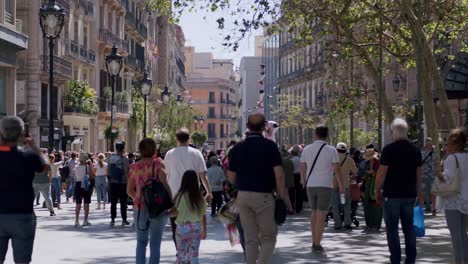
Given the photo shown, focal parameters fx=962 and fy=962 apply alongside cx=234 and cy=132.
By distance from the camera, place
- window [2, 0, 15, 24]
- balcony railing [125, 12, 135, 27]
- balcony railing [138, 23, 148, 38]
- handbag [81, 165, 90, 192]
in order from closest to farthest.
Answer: handbag [81, 165, 90, 192], window [2, 0, 15, 24], balcony railing [125, 12, 135, 27], balcony railing [138, 23, 148, 38]

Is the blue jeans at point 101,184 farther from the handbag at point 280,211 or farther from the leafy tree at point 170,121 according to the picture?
the leafy tree at point 170,121

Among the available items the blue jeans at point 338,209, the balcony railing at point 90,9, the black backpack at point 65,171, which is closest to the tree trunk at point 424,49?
the blue jeans at point 338,209

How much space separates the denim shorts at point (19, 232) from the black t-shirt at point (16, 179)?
0.18 ft

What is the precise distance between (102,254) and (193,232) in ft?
12.6

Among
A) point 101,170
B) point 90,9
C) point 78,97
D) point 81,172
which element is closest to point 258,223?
point 81,172

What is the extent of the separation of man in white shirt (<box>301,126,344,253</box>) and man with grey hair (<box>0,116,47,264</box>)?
6.03 metres

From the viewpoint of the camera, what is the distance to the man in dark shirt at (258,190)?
10281mm

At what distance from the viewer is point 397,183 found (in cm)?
1145

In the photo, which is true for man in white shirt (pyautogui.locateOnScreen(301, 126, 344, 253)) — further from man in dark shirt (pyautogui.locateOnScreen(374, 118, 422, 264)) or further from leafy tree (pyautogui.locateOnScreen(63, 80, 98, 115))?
leafy tree (pyautogui.locateOnScreen(63, 80, 98, 115))

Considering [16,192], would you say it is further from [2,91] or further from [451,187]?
[2,91]

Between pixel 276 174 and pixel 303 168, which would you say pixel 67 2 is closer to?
pixel 303 168

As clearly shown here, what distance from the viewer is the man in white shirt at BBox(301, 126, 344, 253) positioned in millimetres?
13961

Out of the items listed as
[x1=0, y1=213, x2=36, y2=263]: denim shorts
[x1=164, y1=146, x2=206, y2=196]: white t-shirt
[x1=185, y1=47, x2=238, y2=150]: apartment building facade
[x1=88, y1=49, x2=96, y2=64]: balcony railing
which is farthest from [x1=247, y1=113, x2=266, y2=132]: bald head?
[x1=185, y1=47, x2=238, y2=150]: apartment building facade

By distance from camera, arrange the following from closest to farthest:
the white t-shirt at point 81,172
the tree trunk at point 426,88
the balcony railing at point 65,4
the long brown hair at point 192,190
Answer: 1. the long brown hair at point 192,190
2. the white t-shirt at point 81,172
3. the tree trunk at point 426,88
4. the balcony railing at point 65,4
